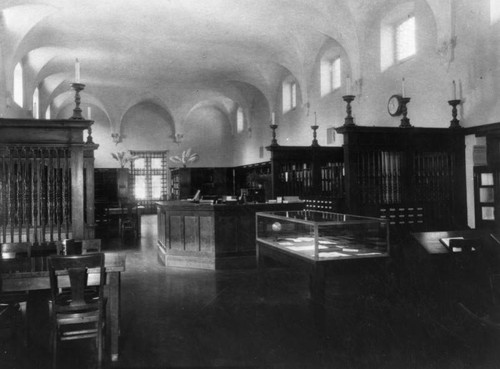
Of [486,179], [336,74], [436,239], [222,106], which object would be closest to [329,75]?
[336,74]

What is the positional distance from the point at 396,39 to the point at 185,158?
14.1 m

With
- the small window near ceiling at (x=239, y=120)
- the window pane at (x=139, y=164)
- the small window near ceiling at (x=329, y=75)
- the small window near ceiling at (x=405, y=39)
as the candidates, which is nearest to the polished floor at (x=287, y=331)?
the small window near ceiling at (x=405, y=39)

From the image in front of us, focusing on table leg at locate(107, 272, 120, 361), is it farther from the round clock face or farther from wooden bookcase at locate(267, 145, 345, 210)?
the round clock face

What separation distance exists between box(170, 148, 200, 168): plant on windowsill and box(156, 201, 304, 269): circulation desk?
555 inches

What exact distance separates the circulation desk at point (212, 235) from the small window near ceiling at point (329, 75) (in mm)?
5853

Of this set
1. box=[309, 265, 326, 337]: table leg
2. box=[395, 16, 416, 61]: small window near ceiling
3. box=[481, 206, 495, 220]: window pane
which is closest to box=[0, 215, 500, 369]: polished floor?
box=[309, 265, 326, 337]: table leg

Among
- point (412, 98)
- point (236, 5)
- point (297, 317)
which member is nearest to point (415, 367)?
point (297, 317)

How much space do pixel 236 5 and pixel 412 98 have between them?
4.76m

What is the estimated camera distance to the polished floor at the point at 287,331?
12.8ft

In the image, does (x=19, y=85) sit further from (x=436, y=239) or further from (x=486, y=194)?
(x=486, y=194)

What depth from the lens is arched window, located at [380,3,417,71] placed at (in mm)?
9797

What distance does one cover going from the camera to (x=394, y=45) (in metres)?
10.4

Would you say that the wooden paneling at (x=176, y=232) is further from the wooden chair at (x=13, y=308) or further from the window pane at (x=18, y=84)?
the window pane at (x=18, y=84)

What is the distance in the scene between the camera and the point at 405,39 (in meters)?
10.1
